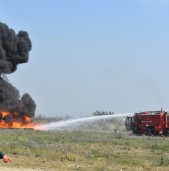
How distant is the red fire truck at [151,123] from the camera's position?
166ft

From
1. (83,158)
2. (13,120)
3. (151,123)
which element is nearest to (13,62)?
(13,120)

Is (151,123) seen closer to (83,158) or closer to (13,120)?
(13,120)

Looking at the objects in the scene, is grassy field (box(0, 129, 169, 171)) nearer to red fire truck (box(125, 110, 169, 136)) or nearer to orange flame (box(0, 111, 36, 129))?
red fire truck (box(125, 110, 169, 136))

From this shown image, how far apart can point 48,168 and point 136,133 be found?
3365 cm

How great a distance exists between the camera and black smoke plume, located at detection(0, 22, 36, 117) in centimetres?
6506

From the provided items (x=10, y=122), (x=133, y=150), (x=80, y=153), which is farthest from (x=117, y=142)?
(x=10, y=122)

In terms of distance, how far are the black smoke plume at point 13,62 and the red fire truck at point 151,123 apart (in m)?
19.1

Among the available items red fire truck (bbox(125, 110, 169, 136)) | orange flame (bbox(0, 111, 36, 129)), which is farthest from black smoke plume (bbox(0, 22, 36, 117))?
red fire truck (bbox(125, 110, 169, 136))

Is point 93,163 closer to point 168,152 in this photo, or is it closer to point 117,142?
point 168,152

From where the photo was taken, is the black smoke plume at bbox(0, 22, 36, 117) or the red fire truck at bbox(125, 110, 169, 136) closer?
the red fire truck at bbox(125, 110, 169, 136)

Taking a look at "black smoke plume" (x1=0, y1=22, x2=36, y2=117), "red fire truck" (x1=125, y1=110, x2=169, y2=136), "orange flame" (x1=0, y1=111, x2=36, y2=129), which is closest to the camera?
"red fire truck" (x1=125, y1=110, x2=169, y2=136)

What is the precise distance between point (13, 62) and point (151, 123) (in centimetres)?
2697

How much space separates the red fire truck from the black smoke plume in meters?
19.1

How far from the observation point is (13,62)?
70438mm
